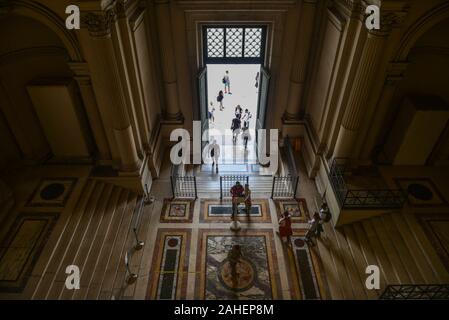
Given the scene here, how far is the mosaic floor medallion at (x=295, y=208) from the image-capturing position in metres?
10.1

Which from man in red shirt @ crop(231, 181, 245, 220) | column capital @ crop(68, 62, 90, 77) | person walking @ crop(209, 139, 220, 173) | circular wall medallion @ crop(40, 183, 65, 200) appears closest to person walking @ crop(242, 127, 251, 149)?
person walking @ crop(209, 139, 220, 173)

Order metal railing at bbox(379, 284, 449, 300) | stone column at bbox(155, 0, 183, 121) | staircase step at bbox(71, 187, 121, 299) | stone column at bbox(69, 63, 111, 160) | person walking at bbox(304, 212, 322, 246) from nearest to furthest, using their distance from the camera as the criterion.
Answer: metal railing at bbox(379, 284, 449, 300)
staircase step at bbox(71, 187, 121, 299)
stone column at bbox(69, 63, 111, 160)
person walking at bbox(304, 212, 322, 246)
stone column at bbox(155, 0, 183, 121)

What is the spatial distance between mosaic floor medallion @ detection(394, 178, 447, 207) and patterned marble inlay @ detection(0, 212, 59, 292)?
32.3 feet

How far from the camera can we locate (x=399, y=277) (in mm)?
8094

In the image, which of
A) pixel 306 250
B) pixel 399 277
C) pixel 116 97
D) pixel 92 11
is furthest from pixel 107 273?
pixel 399 277

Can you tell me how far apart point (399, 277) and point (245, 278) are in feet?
12.0

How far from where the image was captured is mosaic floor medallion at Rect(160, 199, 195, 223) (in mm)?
10055

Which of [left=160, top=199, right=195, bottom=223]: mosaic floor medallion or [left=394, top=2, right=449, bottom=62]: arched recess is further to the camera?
[left=160, top=199, right=195, bottom=223]: mosaic floor medallion

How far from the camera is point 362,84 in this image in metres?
8.62

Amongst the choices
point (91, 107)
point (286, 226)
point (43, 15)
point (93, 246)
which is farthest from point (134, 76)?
point (286, 226)

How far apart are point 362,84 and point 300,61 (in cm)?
299

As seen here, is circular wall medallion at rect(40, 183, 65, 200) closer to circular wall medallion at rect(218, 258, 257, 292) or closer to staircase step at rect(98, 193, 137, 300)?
staircase step at rect(98, 193, 137, 300)

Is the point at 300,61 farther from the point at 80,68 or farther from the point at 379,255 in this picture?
the point at 80,68

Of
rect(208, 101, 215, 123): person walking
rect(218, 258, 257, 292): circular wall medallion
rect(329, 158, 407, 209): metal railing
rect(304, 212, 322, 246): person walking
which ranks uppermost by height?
rect(208, 101, 215, 123): person walking
